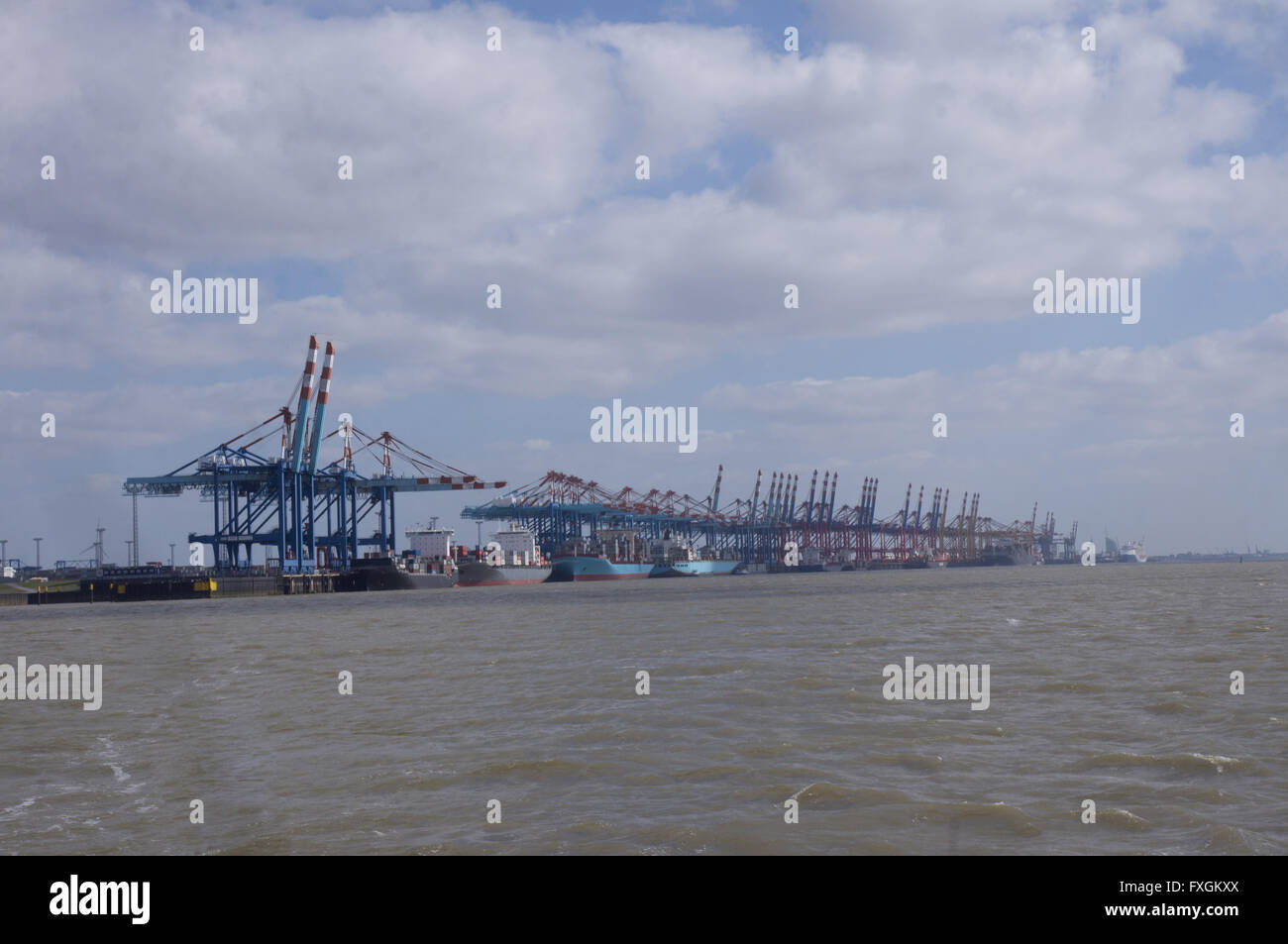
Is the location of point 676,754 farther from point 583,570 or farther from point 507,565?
point 583,570

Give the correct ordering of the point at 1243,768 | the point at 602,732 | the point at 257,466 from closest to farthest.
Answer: the point at 1243,768, the point at 602,732, the point at 257,466

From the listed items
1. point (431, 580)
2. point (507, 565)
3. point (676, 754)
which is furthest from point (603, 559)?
point (676, 754)

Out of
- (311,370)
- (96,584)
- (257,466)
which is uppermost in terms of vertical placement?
(311,370)

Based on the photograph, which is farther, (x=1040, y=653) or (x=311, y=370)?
(x=311, y=370)

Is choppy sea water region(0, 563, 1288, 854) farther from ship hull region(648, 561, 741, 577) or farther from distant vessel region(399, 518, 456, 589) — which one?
ship hull region(648, 561, 741, 577)

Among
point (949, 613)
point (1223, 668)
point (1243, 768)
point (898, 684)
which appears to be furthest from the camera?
point (949, 613)

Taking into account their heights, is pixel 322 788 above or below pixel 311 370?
below
